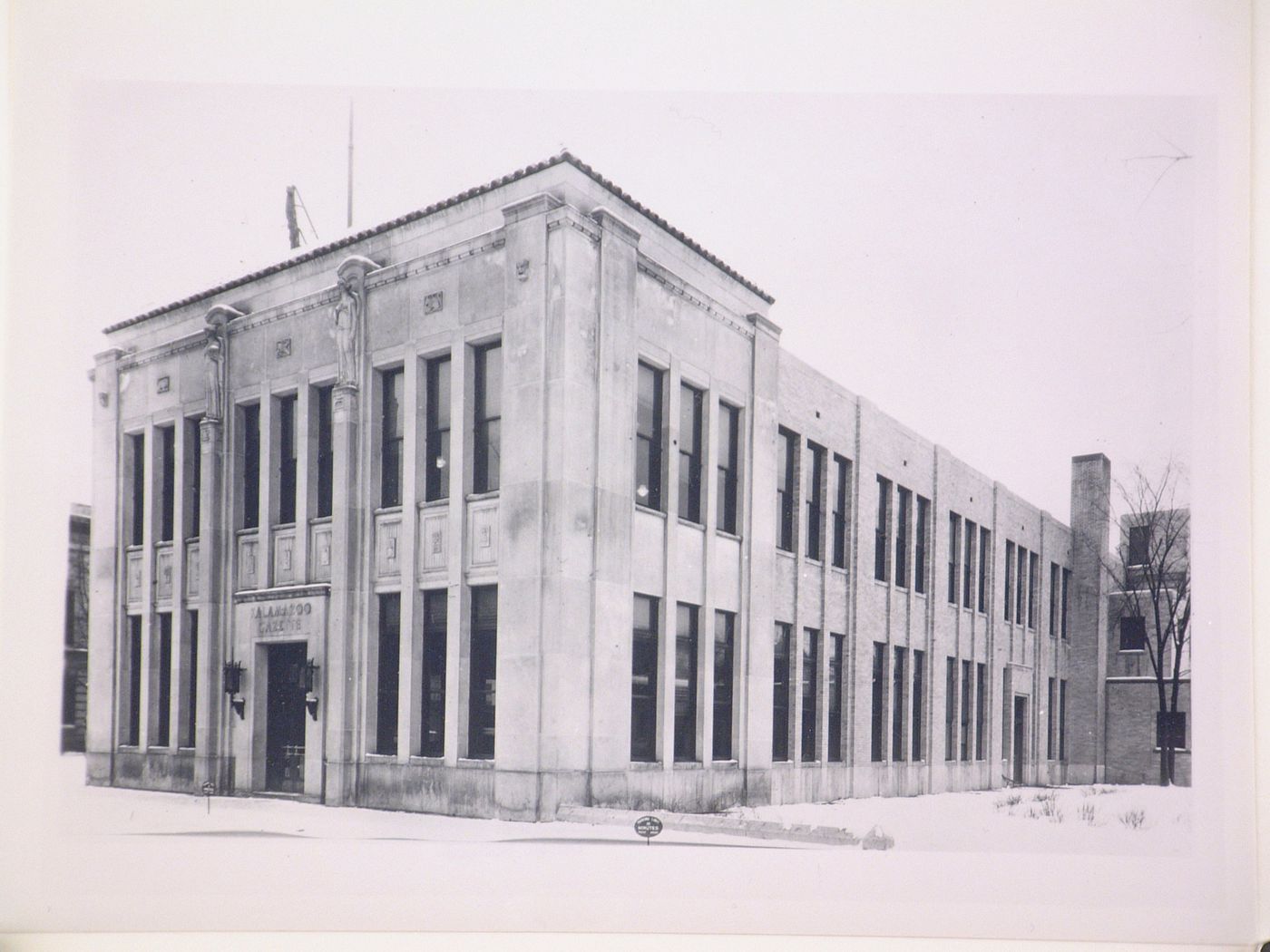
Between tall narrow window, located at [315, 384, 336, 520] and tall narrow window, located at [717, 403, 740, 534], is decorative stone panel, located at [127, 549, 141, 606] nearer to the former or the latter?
tall narrow window, located at [315, 384, 336, 520]

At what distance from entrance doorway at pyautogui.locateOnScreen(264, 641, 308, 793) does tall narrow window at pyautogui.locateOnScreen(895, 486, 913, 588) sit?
4.08m

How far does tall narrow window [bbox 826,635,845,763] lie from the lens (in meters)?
8.05

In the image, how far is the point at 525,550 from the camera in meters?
7.11

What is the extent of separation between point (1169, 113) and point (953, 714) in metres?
4.17

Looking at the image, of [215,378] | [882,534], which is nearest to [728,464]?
[882,534]

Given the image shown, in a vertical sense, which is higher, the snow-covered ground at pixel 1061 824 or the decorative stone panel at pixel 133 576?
the decorative stone panel at pixel 133 576

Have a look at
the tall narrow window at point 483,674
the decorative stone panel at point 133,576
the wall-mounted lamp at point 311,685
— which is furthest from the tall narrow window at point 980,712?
the decorative stone panel at point 133,576

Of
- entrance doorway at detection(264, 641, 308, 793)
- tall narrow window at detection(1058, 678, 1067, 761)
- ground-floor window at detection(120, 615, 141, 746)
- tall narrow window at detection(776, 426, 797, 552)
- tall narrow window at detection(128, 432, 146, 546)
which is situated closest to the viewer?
ground-floor window at detection(120, 615, 141, 746)

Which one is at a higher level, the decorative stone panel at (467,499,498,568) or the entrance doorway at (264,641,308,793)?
the decorative stone panel at (467,499,498,568)

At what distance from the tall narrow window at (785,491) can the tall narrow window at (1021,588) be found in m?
1.51

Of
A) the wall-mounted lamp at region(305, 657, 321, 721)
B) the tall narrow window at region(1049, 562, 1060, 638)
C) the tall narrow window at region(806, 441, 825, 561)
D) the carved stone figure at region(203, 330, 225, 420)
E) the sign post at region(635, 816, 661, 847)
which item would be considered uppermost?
the carved stone figure at region(203, 330, 225, 420)

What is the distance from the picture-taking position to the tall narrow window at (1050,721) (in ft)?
23.9

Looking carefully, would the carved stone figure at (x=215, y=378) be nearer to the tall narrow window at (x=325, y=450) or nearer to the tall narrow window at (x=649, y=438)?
the tall narrow window at (x=325, y=450)

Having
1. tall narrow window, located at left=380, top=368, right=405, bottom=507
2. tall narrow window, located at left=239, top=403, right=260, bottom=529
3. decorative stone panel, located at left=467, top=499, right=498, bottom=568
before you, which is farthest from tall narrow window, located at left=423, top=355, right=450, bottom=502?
tall narrow window, located at left=239, top=403, right=260, bottom=529
